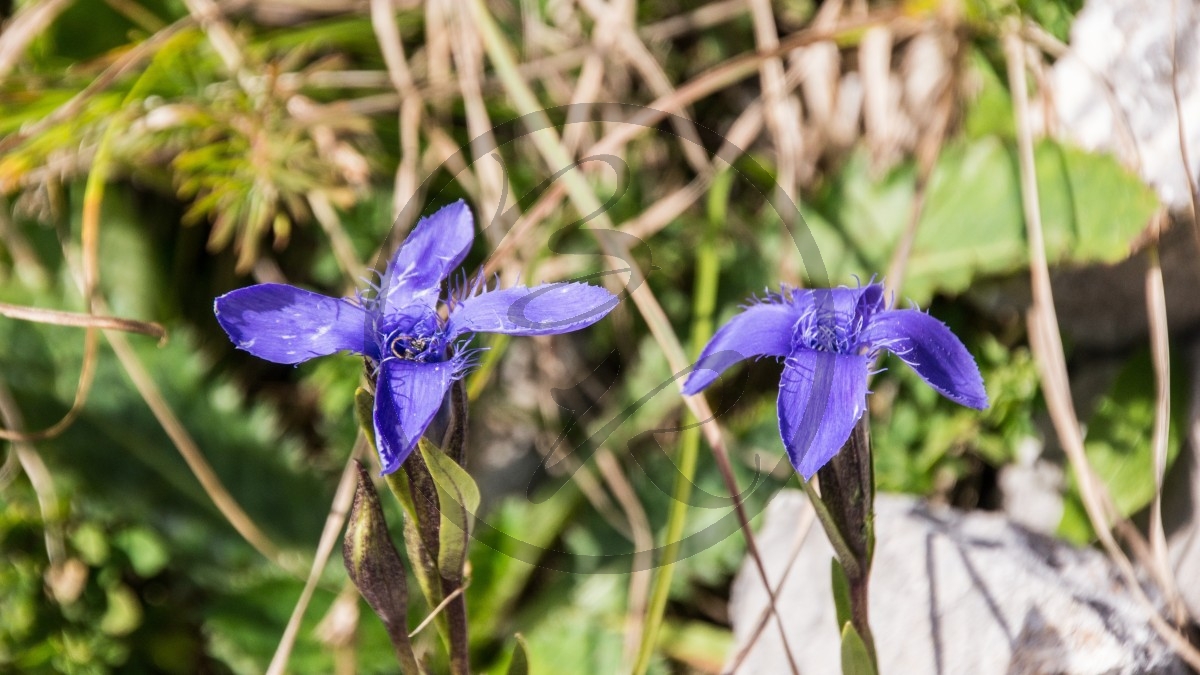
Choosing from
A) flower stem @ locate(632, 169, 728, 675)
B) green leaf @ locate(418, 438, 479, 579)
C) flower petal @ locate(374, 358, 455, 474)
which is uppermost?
flower petal @ locate(374, 358, 455, 474)

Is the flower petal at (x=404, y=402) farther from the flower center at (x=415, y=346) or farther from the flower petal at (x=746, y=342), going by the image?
the flower petal at (x=746, y=342)

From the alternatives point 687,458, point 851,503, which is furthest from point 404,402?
point 687,458

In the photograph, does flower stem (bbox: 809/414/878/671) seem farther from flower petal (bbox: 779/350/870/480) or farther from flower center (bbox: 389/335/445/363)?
flower center (bbox: 389/335/445/363)

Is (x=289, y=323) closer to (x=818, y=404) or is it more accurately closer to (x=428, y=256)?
(x=428, y=256)

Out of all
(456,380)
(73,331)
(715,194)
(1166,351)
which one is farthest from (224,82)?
(1166,351)

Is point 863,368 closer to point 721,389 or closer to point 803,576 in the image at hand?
point 721,389

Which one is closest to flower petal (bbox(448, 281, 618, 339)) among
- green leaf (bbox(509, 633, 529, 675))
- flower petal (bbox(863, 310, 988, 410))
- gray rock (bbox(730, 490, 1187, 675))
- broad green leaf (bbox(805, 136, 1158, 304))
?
flower petal (bbox(863, 310, 988, 410))

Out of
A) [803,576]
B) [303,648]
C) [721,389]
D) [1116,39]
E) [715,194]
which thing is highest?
[1116,39]
